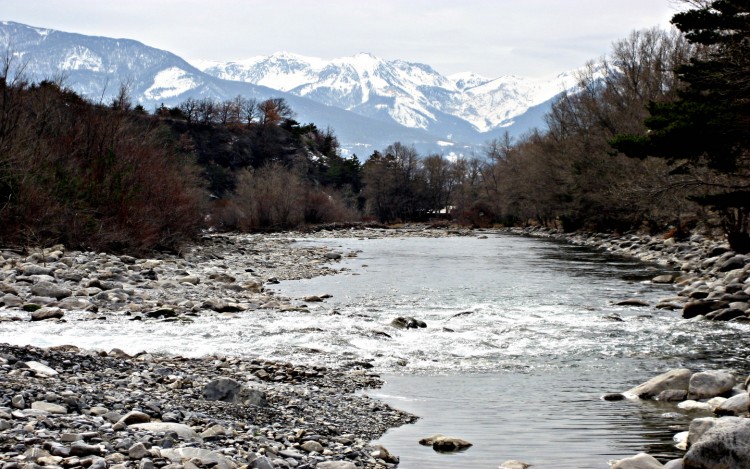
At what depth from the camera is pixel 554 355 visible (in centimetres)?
1170

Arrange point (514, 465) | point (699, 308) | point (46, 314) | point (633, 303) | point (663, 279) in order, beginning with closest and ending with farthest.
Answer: point (514, 465) < point (46, 314) < point (699, 308) < point (633, 303) < point (663, 279)

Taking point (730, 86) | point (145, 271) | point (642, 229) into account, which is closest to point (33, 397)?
point (145, 271)

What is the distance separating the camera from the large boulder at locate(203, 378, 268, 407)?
25.0 feet

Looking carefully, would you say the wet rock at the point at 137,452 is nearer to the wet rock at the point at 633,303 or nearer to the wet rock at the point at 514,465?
the wet rock at the point at 514,465

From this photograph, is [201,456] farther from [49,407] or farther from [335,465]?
[49,407]

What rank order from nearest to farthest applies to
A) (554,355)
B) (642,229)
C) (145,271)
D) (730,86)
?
(554,355) → (145,271) → (730,86) → (642,229)

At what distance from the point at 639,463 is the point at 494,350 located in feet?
20.2

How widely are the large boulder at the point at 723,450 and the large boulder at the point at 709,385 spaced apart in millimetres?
2831

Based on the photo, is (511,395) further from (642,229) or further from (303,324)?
(642,229)

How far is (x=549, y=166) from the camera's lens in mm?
59344

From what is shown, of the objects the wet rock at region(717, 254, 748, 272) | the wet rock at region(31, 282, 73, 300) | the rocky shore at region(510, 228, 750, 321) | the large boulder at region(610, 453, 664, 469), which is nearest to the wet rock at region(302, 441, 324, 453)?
the large boulder at region(610, 453, 664, 469)

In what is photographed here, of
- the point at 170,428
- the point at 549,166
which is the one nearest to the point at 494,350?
the point at 170,428

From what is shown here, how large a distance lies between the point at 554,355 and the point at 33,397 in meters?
7.83

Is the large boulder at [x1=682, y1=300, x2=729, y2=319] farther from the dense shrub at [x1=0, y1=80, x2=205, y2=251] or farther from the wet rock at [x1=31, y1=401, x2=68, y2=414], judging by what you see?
the dense shrub at [x1=0, y1=80, x2=205, y2=251]
